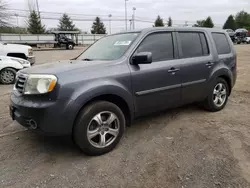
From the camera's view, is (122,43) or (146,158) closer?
(146,158)

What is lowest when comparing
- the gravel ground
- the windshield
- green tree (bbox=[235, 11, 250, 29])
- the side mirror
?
the gravel ground

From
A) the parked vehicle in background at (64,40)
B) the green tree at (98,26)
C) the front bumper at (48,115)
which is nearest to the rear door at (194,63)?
the front bumper at (48,115)

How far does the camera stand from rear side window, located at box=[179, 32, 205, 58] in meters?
4.00

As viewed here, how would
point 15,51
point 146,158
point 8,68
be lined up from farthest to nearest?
point 15,51, point 8,68, point 146,158

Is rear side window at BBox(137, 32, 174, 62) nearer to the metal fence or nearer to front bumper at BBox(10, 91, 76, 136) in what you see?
front bumper at BBox(10, 91, 76, 136)

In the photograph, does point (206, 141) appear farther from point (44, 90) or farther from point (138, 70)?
point (44, 90)

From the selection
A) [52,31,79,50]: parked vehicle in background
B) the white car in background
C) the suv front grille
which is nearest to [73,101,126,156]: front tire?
the suv front grille

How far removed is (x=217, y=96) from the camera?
4684 mm

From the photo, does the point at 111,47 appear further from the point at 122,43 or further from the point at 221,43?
the point at 221,43

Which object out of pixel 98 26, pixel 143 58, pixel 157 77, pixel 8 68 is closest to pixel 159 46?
pixel 157 77

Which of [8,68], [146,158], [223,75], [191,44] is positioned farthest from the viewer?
[8,68]

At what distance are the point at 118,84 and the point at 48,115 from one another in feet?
3.25

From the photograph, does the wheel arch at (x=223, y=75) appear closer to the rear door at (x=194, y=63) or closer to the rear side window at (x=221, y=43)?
the rear door at (x=194, y=63)

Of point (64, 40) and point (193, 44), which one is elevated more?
point (64, 40)
